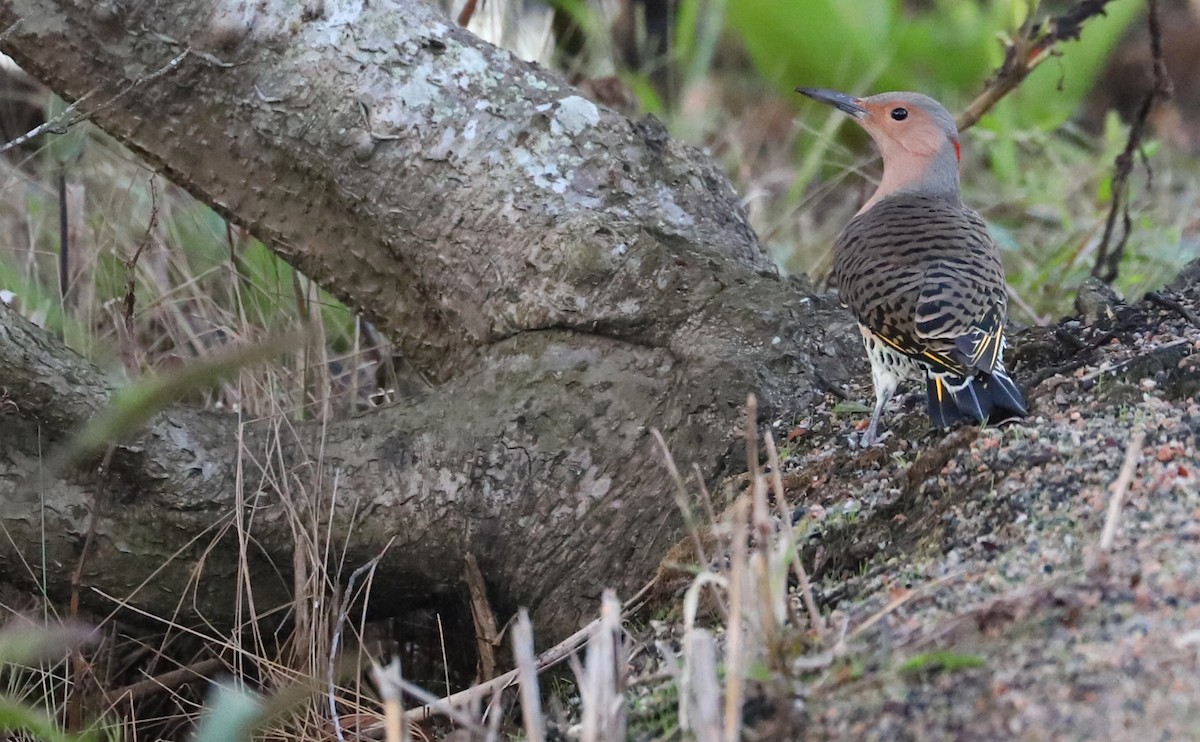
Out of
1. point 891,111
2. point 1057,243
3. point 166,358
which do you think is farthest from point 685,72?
point 166,358

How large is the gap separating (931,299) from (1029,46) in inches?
55.3

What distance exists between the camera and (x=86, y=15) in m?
2.89

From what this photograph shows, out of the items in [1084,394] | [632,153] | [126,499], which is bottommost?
[126,499]

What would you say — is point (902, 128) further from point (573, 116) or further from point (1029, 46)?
point (573, 116)

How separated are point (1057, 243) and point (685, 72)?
2689 mm

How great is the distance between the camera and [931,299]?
9.51 feet

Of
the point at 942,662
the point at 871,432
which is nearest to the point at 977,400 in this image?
the point at 871,432

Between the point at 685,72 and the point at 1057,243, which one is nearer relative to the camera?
the point at 1057,243

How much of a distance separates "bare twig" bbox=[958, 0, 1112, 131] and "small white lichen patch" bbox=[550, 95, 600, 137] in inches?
57.5

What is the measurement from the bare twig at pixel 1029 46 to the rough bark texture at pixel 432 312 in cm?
130

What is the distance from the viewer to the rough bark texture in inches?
107

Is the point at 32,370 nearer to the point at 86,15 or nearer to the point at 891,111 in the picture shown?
the point at 86,15

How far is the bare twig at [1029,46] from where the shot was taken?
3799 mm

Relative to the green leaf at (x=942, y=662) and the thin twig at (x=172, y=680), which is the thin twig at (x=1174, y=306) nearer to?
the green leaf at (x=942, y=662)
